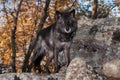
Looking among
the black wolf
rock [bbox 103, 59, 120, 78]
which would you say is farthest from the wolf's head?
rock [bbox 103, 59, 120, 78]

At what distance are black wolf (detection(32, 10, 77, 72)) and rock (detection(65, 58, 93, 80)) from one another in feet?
6.52

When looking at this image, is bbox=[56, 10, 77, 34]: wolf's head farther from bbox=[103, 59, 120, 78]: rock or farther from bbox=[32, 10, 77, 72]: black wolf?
bbox=[103, 59, 120, 78]: rock

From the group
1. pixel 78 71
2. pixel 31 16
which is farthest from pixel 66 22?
pixel 31 16

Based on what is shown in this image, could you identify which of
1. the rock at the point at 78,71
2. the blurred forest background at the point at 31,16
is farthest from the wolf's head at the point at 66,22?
the blurred forest background at the point at 31,16

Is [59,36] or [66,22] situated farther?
[59,36]

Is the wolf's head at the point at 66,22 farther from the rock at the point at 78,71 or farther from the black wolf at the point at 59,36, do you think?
the rock at the point at 78,71

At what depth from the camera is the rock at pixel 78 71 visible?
10.0 metres

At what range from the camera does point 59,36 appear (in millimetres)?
12250

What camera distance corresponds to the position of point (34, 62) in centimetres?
1381

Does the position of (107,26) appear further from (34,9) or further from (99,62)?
(34,9)

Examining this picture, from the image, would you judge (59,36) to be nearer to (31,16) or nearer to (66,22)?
(66,22)

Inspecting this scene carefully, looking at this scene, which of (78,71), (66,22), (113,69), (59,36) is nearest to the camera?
(113,69)

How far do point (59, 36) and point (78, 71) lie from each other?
2.48 meters

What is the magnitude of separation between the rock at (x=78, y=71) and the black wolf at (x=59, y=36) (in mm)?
1989
